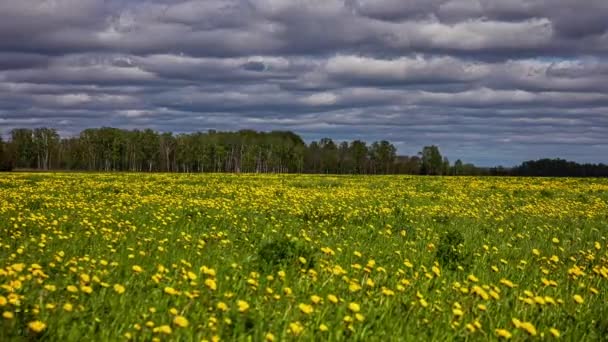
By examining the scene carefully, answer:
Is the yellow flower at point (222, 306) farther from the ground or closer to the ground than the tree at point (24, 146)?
closer to the ground

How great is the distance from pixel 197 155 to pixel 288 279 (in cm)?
15106

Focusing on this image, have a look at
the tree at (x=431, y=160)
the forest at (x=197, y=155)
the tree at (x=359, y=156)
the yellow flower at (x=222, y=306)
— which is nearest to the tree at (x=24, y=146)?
the forest at (x=197, y=155)

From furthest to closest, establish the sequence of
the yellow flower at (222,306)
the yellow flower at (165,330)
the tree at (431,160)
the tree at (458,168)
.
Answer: the tree at (431,160) → the tree at (458,168) → the yellow flower at (222,306) → the yellow flower at (165,330)

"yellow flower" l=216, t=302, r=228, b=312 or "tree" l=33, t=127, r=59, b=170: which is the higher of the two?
"tree" l=33, t=127, r=59, b=170

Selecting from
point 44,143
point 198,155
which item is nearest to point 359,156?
point 198,155

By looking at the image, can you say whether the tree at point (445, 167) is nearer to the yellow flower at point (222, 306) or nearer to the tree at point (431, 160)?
the tree at point (431, 160)

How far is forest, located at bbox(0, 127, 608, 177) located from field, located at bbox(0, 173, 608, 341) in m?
136

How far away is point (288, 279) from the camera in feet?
21.0

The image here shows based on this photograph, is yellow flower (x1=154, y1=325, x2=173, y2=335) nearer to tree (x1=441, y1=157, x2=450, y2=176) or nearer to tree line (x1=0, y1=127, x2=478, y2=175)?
tree line (x1=0, y1=127, x2=478, y2=175)

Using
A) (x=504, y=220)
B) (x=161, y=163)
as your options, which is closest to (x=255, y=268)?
(x=504, y=220)

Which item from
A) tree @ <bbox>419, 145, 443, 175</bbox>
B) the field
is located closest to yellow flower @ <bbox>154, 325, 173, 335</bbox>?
the field

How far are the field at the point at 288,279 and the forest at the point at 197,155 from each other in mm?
135926

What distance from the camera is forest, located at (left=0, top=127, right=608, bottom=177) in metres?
151

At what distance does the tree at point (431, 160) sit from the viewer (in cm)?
16000
